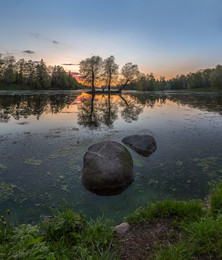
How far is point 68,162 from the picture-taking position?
28.1 ft

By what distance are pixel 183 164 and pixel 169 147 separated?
2483 millimetres

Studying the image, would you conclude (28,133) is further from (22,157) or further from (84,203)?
(84,203)

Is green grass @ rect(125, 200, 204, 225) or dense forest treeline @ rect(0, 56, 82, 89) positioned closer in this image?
green grass @ rect(125, 200, 204, 225)

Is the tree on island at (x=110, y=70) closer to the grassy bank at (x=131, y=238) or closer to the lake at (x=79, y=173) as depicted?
the lake at (x=79, y=173)

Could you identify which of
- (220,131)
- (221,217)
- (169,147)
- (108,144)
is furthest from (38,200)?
(220,131)

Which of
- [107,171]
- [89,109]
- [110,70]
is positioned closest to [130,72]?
[110,70]

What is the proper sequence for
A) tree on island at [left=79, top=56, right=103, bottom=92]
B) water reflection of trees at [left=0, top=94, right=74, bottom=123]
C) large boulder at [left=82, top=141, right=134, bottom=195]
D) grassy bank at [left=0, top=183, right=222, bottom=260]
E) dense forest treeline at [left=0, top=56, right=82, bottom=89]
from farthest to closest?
dense forest treeline at [left=0, top=56, right=82, bottom=89], tree on island at [left=79, top=56, right=103, bottom=92], water reflection of trees at [left=0, top=94, right=74, bottom=123], large boulder at [left=82, top=141, right=134, bottom=195], grassy bank at [left=0, top=183, right=222, bottom=260]

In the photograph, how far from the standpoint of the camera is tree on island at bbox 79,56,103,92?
2926 inches

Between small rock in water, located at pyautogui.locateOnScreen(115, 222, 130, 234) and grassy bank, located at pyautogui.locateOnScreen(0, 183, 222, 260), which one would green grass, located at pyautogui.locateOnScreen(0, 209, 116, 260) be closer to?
grassy bank, located at pyautogui.locateOnScreen(0, 183, 222, 260)

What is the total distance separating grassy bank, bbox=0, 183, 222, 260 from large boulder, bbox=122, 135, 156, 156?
5.48m

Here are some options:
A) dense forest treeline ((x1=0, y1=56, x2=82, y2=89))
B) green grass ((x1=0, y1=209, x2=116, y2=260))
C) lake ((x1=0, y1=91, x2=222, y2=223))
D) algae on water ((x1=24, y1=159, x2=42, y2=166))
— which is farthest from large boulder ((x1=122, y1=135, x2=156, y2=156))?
dense forest treeline ((x1=0, y1=56, x2=82, y2=89))

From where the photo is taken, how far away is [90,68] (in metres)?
74.9

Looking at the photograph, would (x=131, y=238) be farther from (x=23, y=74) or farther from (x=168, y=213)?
(x=23, y=74)

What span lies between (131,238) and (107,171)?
9.81 ft
